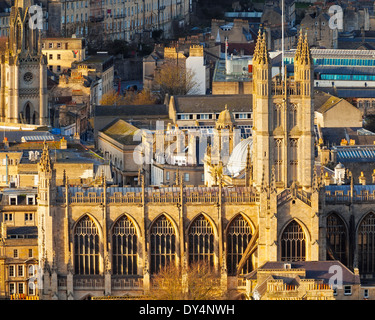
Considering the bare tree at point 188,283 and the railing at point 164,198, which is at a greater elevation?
the railing at point 164,198

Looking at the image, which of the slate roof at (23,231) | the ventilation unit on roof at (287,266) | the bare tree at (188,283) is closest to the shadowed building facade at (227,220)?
the bare tree at (188,283)

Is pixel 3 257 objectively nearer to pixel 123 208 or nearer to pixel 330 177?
pixel 123 208

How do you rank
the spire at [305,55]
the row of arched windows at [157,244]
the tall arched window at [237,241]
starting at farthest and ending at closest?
the spire at [305,55] → the tall arched window at [237,241] → the row of arched windows at [157,244]

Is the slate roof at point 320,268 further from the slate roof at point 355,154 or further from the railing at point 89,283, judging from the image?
the slate roof at point 355,154

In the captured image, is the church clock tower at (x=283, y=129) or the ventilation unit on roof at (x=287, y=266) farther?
the church clock tower at (x=283, y=129)

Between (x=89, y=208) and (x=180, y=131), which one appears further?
(x=180, y=131)
